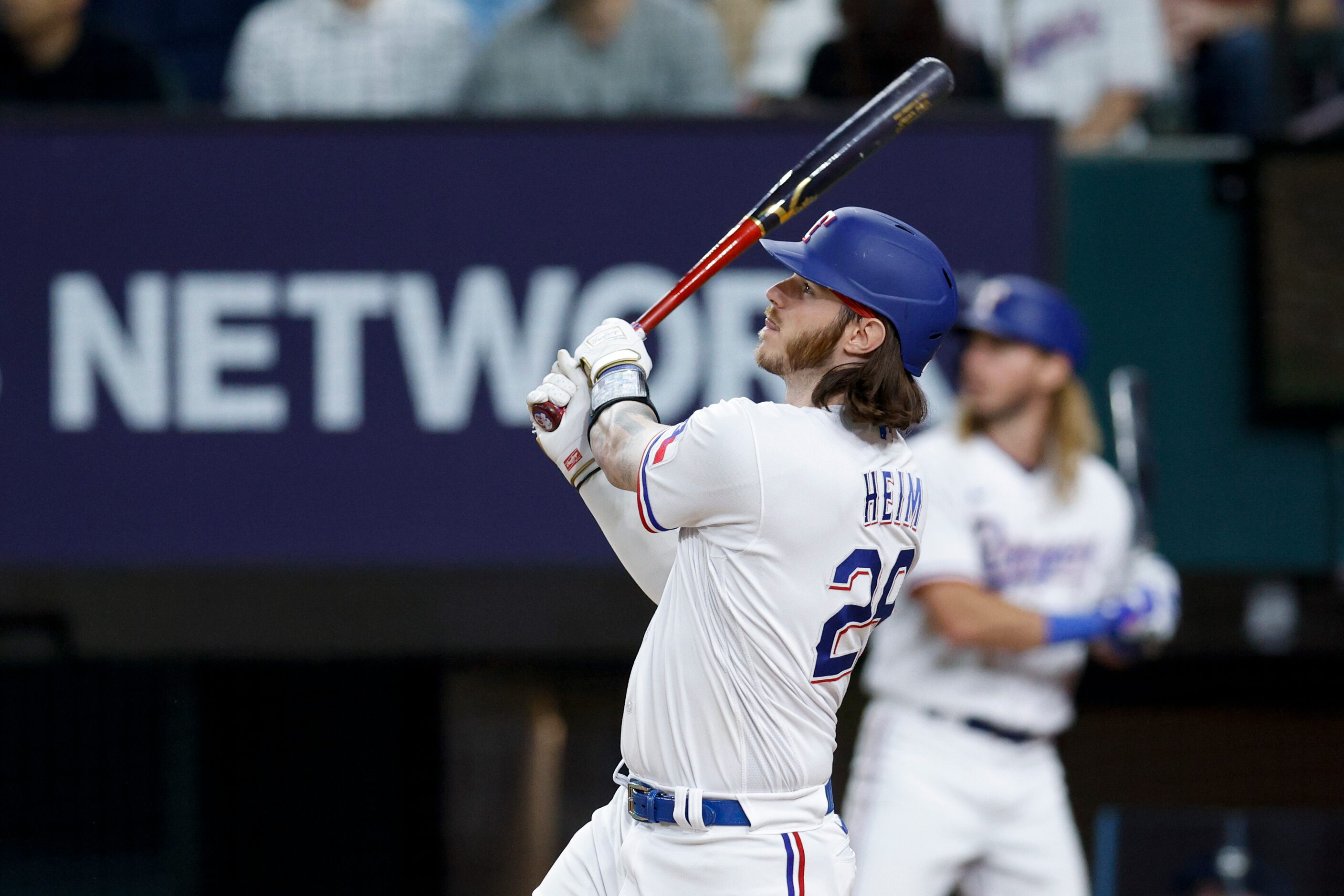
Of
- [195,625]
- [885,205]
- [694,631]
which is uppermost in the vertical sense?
[885,205]

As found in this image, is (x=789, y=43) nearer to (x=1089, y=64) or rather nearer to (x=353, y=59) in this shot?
(x=1089, y=64)

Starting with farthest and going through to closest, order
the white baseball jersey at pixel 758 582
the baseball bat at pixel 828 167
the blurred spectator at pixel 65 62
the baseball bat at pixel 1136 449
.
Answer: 1. the blurred spectator at pixel 65 62
2. the baseball bat at pixel 1136 449
3. the baseball bat at pixel 828 167
4. the white baseball jersey at pixel 758 582

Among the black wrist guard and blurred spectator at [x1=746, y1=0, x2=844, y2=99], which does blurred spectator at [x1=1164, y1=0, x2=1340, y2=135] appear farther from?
the black wrist guard

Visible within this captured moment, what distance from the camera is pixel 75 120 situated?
16.7ft

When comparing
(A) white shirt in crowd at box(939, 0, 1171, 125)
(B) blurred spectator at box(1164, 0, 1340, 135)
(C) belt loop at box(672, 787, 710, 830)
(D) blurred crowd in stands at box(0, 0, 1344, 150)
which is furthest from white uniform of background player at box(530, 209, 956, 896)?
(B) blurred spectator at box(1164, 0, 1340, 135)

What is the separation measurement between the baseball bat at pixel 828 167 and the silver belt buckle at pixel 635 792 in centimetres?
66

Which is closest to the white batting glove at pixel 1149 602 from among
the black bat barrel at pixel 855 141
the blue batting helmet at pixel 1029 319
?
the blue batting helmet at pixel 1029 319

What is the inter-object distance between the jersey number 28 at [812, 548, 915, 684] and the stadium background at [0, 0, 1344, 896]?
2.13 metres

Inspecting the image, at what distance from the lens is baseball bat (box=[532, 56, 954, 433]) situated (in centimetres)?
313

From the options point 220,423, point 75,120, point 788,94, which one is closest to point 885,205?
point 788,94

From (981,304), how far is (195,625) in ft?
8.52

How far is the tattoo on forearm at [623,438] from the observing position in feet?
9.33

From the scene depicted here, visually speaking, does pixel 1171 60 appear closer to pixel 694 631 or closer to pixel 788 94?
pixel 788 94

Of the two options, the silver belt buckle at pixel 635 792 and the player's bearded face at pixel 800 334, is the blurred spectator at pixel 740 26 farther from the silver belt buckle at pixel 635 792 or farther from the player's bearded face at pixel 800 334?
the silver belt buckle at pixel 635 792
